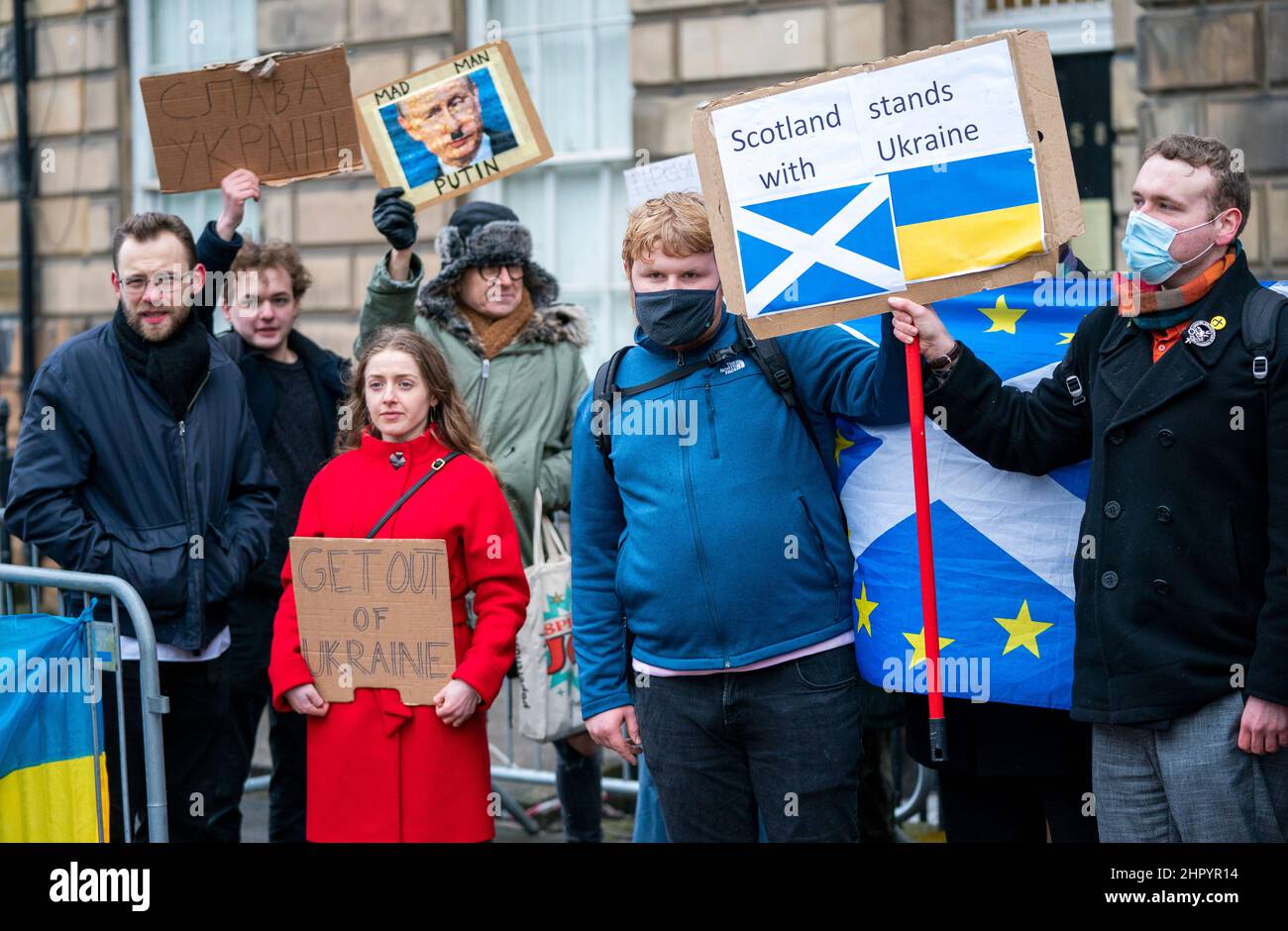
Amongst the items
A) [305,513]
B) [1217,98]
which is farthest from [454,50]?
[305,513]

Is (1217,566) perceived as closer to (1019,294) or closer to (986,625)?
(986,625)

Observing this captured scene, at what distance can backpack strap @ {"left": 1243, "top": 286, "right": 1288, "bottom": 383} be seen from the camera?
10.4 ft

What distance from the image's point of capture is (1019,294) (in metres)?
3.78

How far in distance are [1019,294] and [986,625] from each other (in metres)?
0.82

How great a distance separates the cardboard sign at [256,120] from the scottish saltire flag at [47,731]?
5.52ft

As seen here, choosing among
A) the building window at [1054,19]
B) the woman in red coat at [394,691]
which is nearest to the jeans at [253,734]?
the woman in red coat at [394,691]

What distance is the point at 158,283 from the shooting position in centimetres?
436

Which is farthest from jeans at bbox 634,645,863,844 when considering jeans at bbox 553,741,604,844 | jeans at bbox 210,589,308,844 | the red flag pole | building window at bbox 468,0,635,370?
building window at bbox 468,0,635,370

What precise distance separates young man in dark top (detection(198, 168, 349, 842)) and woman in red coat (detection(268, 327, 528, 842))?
0.78m

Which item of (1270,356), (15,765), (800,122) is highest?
(800,122)

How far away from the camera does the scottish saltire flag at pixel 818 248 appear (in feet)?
11.3

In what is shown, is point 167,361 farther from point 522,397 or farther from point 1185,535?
point 1185,535

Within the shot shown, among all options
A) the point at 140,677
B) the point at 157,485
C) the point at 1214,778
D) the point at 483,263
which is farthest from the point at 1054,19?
the point at 140,677

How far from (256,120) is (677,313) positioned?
76.6 inches
